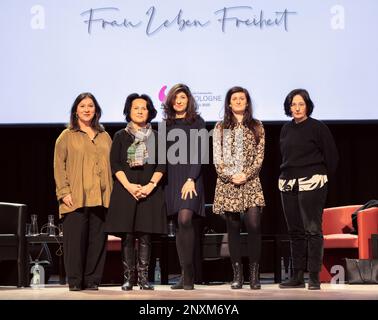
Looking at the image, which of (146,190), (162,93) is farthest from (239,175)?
(162,93)

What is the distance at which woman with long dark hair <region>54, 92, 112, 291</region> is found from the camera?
17.0 ft

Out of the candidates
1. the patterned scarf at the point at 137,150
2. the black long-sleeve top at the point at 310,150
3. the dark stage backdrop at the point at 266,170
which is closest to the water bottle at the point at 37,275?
the dark stage backdrop at the point at 266,170

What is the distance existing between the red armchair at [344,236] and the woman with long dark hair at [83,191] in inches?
91.0

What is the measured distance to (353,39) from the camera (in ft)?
23.7

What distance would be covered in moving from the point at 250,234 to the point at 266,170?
115 inches

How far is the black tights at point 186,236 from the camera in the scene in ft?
16.9

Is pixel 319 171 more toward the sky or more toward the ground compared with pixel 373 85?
more toward the ground

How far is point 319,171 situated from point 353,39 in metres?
2.40

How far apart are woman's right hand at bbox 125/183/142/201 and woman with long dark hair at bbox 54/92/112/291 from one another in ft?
0.71

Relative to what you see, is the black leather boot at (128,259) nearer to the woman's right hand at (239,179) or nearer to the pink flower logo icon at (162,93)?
the woman's right hand at (239,179)

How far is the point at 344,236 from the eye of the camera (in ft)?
22.2
